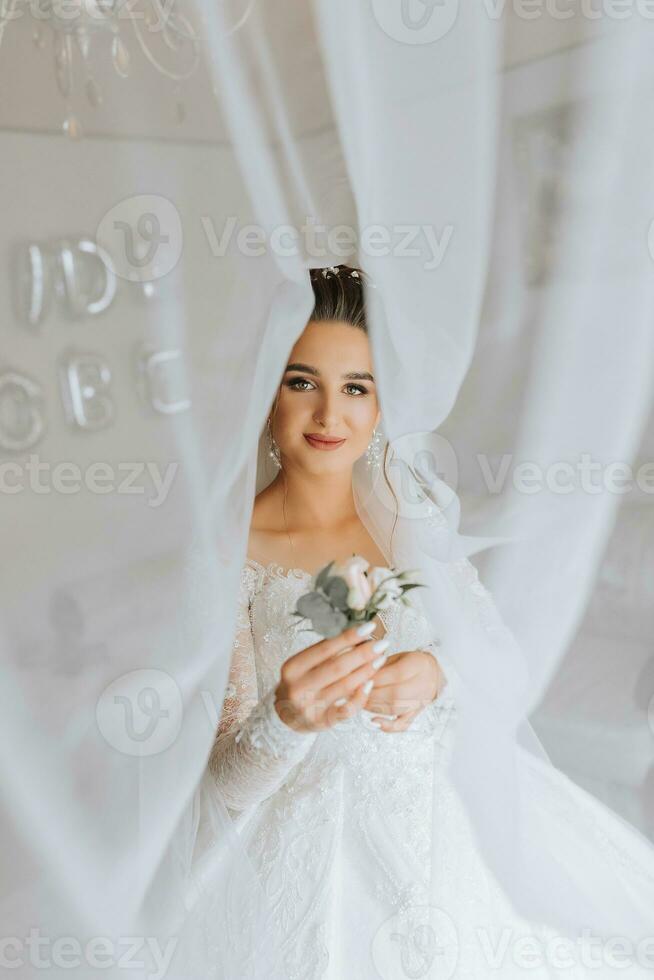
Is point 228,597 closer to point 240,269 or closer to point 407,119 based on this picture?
point 240,269

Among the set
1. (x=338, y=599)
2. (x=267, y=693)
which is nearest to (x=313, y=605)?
(x=338, y=599)

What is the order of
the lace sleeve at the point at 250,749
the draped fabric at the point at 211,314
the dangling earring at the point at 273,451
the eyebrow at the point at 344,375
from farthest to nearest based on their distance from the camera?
1. the dangling earring at the point at 273,451
2. the eyebrow at the point at 344,375
3. the lace sleeve at the point at 250,749
4. the draped fabric at the point at 211,314

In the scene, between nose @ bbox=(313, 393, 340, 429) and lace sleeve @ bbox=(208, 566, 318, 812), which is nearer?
lace sleeve @ bbox=(208, 566, 318, 812)

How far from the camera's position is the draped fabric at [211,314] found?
86 cm

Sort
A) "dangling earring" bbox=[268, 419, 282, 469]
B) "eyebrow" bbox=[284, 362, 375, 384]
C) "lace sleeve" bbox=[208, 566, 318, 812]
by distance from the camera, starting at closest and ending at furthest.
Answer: "lace sleeve" bbox=[208, 566, 318, 812], "eyebrow" bbox=[284, 362, 375, 384], "dangling earring" bbox=[268, 419, 282, 469]

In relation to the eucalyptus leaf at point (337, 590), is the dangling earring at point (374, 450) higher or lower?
lower

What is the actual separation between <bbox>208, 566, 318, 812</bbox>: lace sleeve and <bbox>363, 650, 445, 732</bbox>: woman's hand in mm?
80

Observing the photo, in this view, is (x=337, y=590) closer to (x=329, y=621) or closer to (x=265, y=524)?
(x=329, y=621)

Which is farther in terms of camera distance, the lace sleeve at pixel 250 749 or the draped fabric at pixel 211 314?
the lace sleeve at pixel 250 749

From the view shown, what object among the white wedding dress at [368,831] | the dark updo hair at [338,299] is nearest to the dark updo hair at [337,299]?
the dark updo hair at [338,299]

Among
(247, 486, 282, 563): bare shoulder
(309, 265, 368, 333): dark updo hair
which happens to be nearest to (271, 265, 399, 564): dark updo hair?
(309, 265, 368, 333): dark updo hair

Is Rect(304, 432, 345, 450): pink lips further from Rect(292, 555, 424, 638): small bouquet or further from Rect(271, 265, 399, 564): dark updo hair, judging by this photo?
Rect(292, 555, 424, 638): small bouquet

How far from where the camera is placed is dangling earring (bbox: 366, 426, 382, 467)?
140 centimetres

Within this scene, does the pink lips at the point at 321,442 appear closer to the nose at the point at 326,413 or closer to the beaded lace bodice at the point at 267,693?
the nose at the point at 326,413
